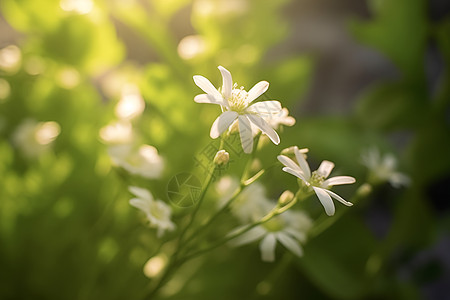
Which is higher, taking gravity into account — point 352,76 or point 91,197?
point 91,197

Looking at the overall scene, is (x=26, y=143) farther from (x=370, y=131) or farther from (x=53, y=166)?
(x=370, y=131)

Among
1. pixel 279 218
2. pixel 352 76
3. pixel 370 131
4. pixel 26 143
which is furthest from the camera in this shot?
pixel 352 76

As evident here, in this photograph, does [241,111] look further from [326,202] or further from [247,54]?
[247,54]

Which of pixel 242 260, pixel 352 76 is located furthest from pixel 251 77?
pixel 352 76

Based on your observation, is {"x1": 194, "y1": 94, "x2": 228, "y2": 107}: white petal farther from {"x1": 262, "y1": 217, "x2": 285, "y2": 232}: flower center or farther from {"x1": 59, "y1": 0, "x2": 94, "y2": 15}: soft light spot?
{"x1": 59, "y1": 0, "x2": 94, "y2": 15}: soft light spot

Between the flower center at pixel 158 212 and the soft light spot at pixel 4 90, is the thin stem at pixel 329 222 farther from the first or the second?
the soft light spot at pixel 4 90
